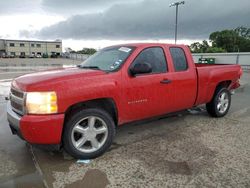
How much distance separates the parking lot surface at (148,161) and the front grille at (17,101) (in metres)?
0.80

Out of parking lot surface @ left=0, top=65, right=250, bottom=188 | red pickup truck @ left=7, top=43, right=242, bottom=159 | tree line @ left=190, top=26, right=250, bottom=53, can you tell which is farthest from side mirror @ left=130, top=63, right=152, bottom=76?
tree line @ left=190, top=26, right=250, bottom=53

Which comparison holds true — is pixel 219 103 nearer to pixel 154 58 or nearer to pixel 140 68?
pixel 154 58

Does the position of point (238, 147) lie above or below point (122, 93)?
below

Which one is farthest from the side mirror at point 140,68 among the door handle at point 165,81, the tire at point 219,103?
the tire at point 219,103

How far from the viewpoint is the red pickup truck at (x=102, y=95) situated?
3502mm

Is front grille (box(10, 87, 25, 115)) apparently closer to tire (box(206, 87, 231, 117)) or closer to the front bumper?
the front bumper

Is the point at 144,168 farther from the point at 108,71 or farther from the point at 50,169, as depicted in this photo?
the point at 108,71

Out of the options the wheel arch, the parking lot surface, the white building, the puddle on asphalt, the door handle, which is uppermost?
the white building

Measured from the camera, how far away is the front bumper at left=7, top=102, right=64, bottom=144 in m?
3.44

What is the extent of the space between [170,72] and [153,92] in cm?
61

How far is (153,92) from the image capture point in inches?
179

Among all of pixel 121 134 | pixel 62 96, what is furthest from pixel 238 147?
pixel 62 96

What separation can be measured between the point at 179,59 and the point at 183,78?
42cm

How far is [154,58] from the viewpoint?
4.78m
